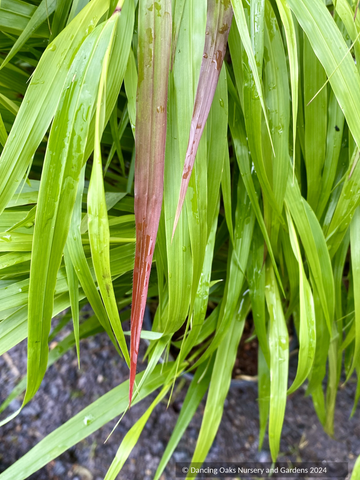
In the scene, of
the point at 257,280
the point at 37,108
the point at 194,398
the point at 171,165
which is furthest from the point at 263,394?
the point at 37,108

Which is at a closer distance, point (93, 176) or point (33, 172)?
point (93, 176)

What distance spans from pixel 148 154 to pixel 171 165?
50 millimetres

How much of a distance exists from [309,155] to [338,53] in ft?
0.41

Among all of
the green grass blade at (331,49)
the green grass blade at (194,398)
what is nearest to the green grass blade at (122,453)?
the green grass blade at (194,398)

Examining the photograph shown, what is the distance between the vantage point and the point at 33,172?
0.57 meters

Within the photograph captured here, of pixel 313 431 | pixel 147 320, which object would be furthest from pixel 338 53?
pixel 313 431

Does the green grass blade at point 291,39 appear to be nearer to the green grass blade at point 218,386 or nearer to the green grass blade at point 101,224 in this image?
the green grass blade at point 101,224

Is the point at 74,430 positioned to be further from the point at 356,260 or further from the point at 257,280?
the point at 356,260

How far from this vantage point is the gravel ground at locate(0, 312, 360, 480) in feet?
2.56

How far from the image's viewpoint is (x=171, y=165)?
327 millimetres

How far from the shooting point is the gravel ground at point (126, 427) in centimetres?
78

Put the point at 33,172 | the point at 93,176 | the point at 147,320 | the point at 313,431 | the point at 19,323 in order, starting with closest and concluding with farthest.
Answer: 1. the point at 93,176
2. the point at 19,323
3. the point at 33,172
4. the point at 147,320
5. the point at 313,431

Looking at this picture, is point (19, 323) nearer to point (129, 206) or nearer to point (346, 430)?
point (129, 206)

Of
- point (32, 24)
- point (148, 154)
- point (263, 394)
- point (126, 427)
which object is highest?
point (32, 24)
